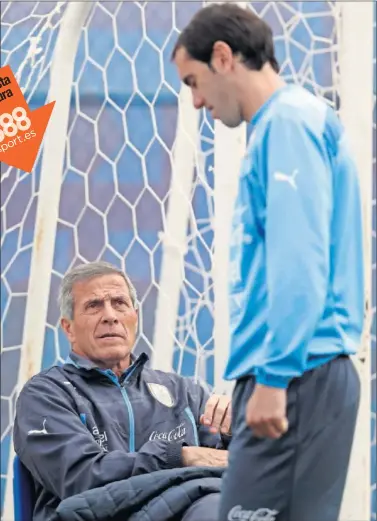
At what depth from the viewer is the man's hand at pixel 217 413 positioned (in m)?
2.28

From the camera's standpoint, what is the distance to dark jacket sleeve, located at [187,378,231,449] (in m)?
2.41

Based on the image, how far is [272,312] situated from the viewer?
144cm

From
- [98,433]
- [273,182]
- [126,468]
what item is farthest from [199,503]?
[273,182]

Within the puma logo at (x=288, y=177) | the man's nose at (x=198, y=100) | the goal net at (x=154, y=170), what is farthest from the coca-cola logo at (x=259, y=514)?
the goal net at (x=154, y=170)

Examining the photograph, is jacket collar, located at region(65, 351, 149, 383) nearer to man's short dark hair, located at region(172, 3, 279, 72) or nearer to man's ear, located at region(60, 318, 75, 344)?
man's ear, located at region(60, 318, 75, 344)

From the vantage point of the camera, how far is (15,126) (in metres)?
2.61

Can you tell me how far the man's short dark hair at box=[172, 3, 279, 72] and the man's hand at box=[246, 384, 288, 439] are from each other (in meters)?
0.43

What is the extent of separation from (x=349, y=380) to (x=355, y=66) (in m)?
1.21

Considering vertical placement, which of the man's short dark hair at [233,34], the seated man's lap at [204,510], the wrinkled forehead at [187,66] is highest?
the man's short dark hair at [233,34]

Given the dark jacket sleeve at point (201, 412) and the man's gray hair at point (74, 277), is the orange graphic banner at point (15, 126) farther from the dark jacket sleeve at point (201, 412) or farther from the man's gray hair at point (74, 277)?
the dark jacket sleeve at point (201, 412)

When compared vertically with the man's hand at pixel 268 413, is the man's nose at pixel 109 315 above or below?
above

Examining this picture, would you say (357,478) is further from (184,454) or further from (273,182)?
(273,182)

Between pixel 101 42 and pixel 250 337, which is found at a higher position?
pixel 101 42

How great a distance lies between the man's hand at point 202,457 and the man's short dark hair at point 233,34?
922 millimetres
